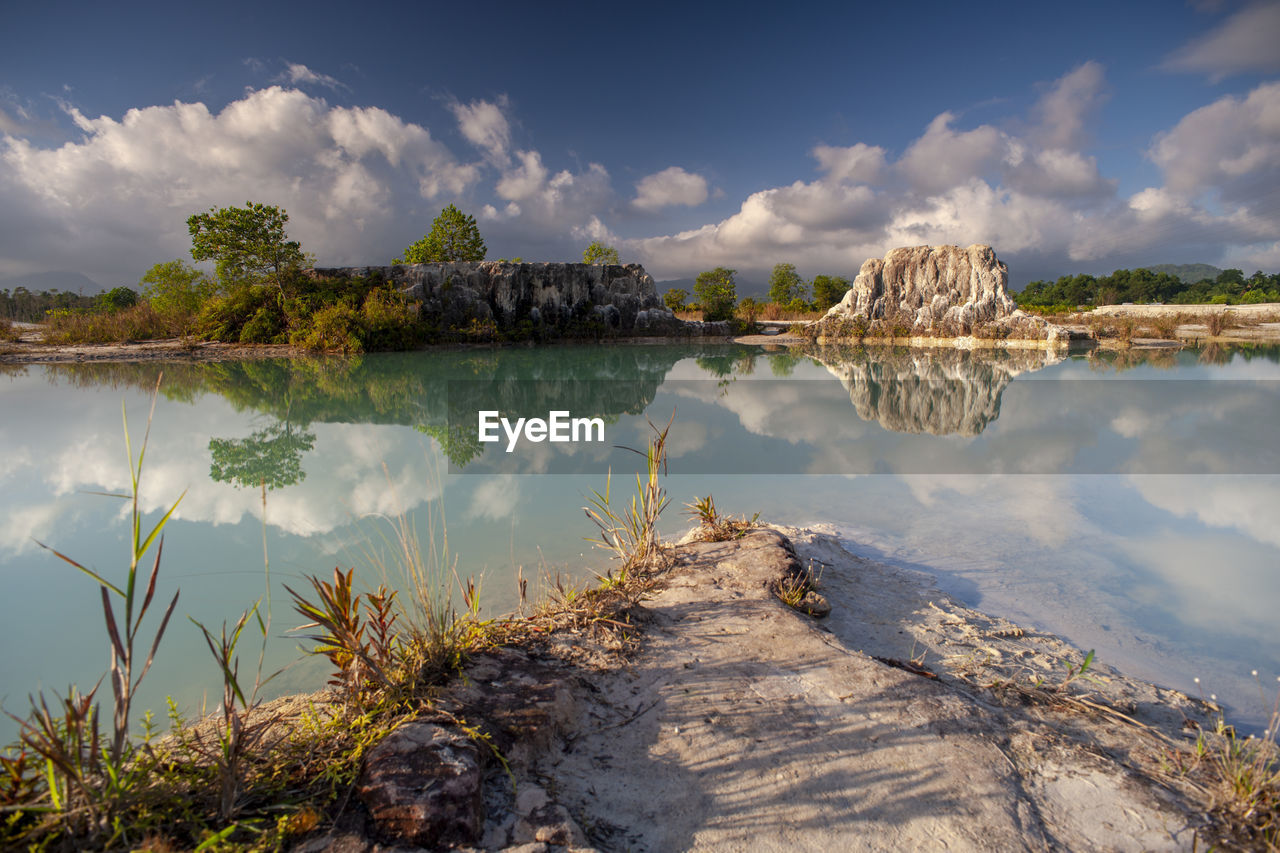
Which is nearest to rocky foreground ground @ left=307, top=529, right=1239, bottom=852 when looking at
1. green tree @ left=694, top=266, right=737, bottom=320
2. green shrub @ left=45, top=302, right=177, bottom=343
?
green shrub @ left=45, top=302, right=177, bottom=343

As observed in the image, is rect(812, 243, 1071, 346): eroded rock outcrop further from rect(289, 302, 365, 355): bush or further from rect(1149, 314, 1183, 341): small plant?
rect(289, 302, 365, 355): bush

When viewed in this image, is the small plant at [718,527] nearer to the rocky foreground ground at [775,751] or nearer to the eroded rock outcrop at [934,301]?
the rocky foreground ground at [775,751]

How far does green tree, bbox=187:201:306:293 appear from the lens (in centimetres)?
2695

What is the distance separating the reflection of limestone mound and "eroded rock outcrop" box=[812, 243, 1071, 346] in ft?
14.5

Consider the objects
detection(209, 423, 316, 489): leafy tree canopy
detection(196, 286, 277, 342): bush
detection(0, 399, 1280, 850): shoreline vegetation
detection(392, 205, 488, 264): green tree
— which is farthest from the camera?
detection(392, 205, 488, 264): green tree

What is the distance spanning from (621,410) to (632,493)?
595 cm

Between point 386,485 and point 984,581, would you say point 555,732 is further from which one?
point 386,485

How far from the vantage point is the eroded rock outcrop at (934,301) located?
31.1 metres

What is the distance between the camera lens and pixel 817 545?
4.74m

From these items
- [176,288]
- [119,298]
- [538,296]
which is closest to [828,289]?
[538,296]

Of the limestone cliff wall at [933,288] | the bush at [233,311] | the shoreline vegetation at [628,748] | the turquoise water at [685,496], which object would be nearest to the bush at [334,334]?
the bush at [233,311]

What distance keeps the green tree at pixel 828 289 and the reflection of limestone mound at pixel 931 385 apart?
92.3ft

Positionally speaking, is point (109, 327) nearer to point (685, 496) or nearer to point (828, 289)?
point (685, 496)

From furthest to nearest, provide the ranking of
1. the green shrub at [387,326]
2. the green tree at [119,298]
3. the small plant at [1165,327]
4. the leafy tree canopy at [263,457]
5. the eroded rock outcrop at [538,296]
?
1. the green tree at [119,298]
2. the eroded rock outcrop at [538,296]
3. the small plant at [1165,327]
4. the green shrub at [387,326]
5. the leafy tree canopy at [263,457]
